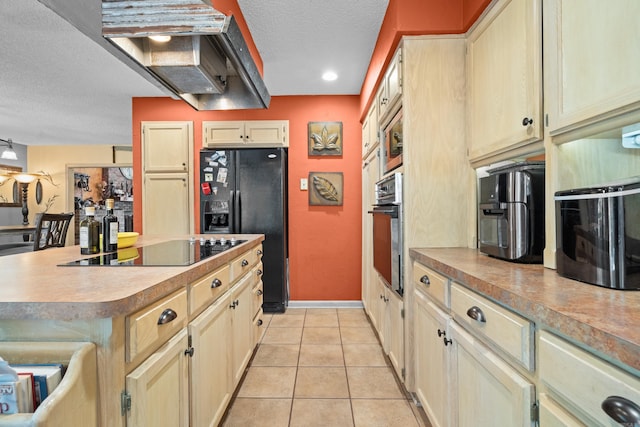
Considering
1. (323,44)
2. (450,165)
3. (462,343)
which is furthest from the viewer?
(323,44)

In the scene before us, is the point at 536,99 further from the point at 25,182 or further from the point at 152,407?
the point at 25,182

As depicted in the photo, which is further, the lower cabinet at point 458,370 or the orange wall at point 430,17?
the orange wall at point 430,17

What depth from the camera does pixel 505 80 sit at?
4.78ft

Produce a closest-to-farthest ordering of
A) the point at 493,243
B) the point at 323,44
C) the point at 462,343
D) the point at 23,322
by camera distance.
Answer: the point at 23,322
the point at 462,343
the point at 493,243
the point at 323,44

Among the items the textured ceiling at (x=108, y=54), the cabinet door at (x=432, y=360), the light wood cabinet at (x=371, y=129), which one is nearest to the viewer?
the cabinet door at (x=432, y=360)

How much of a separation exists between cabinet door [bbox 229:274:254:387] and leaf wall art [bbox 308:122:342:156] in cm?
199

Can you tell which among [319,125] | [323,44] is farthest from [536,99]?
[319,125]

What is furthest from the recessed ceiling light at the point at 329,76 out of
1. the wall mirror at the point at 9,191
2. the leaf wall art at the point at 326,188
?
the wall mirror at the point at 9,191

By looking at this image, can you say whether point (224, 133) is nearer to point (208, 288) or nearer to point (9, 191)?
point (208, 288)

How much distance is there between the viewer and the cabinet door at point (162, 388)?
858 millimetres

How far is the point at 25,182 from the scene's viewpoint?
6.29 meters

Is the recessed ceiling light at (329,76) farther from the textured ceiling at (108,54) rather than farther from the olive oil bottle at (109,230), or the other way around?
the olive oil bottle at (109,230)

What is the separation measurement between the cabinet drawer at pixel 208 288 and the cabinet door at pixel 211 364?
4 cm

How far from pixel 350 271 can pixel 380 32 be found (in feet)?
8.19
